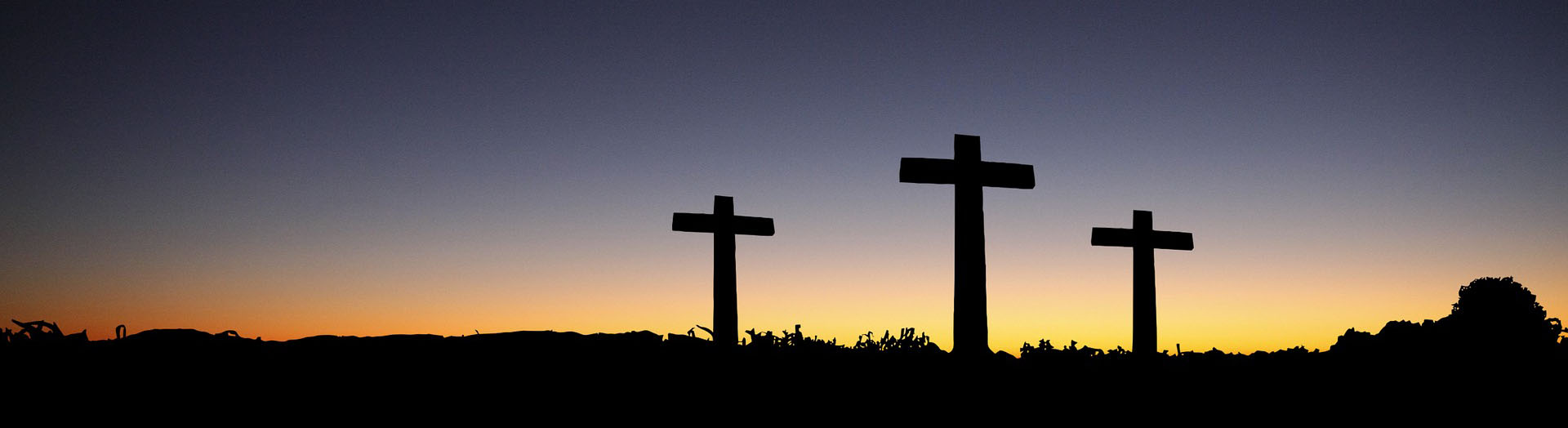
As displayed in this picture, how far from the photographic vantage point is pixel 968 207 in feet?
41.6

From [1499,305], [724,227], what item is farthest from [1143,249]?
[1499,305]

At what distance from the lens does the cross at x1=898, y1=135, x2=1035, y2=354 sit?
39.8 feet

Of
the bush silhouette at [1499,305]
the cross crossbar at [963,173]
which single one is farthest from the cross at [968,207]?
the bush silhouette at [1499,305]

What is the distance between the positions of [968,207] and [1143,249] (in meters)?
4.60

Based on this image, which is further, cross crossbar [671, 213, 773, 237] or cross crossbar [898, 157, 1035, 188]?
cross crossbar [671, 213, 773, 237]

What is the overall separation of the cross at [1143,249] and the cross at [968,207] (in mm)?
3422

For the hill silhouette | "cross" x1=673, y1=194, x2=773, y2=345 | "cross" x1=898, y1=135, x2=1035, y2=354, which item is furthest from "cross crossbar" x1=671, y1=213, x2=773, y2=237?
the hill silhouette

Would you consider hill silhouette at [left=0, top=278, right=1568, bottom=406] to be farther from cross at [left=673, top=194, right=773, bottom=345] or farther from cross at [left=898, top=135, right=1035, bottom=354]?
cross at [left=673, top=194, right=773, bottom=345]

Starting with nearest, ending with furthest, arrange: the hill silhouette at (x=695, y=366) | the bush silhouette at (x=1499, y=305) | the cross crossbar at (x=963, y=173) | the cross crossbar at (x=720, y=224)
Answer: the hill silhouette at (x=695, y=366) → the cross crossbar at (x=963, y=173) → the cross crossbar at (x=720, y=224) → the bush silhouette at (x=1499, y=305)

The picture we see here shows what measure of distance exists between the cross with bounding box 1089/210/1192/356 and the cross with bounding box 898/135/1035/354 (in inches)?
135

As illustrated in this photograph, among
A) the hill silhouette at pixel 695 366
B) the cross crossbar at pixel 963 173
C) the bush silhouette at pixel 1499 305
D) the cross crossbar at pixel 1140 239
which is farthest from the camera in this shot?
the bush silhouette at pixel 1499 305

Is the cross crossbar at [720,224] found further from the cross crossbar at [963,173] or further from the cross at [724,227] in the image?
the cross crossbar at [963,173]

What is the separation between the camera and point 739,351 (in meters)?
8.48

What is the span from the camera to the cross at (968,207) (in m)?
12.1
